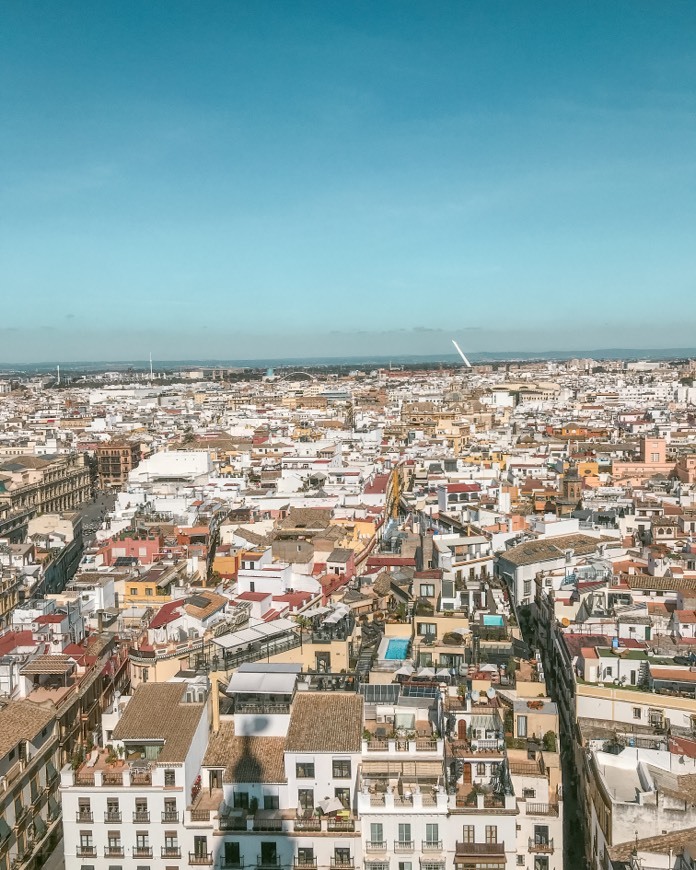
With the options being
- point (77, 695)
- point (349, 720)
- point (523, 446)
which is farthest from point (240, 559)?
point (523, 446)

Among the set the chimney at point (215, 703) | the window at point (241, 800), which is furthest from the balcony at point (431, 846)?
the chimney at point (215, 703)

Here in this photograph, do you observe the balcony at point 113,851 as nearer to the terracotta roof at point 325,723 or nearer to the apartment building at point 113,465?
the terracotta roof at point 325,723

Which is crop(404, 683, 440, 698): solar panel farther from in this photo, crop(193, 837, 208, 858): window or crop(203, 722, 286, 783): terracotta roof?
crop(193, 837, 208, 858): window

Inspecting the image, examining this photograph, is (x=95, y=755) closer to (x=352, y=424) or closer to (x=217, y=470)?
(x=217, y=470)

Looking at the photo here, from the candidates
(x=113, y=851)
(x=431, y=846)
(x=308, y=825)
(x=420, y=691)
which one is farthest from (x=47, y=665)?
(x=431, y=846)

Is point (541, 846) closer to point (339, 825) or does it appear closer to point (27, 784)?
point (339, 825)

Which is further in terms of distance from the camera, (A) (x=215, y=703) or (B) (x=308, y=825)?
(A) (x=215, y=703)

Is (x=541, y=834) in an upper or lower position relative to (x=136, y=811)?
lower
